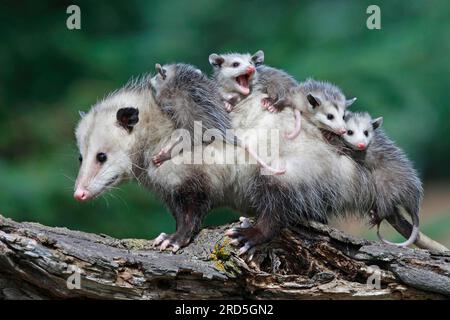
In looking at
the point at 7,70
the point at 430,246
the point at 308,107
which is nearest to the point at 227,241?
the point at 308,107

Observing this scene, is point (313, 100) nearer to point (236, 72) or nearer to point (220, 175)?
point (236, 72)

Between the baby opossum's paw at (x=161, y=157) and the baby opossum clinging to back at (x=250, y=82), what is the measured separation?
41 cm

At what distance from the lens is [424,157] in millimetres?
6672

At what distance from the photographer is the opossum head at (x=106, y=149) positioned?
3.33 meters

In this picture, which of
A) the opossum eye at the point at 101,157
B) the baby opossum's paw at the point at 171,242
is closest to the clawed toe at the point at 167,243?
the baby opossum's paw at the point at 171,242

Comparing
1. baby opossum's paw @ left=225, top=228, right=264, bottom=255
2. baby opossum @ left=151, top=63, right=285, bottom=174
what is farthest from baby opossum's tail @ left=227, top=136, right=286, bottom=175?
baby opossum's paw @ left=225, top=228, right=264, bottom=255

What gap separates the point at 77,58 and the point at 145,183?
3.30m

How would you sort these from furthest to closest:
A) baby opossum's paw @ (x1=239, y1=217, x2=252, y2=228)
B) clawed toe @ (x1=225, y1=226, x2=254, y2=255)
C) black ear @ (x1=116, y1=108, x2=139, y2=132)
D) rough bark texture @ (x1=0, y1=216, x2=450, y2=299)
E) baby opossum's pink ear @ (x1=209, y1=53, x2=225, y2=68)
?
baby opossum's pink ear @ (x1=209, y1=53, x2=225, y2=68) < black ear @ (x1=116, y1=108, x2=139, y2=132) < baby opossum's paw @ (x1=239, y1=217, x2=252, y2=228) < clawed toe @ (x1=225, y1=226, x2=254, y2=255) < rough bark texture @ (x1=0, y1=216, x2=450, y2=299)

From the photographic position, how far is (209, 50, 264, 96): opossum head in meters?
3.61

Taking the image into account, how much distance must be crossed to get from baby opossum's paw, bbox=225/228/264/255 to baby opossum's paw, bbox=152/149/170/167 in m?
0.44

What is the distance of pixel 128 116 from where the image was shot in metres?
3.40

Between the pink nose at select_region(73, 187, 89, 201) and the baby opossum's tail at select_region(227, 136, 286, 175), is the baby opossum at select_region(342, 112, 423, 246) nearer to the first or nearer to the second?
the baby opossum's tail at select_region(227, 136, 286, 175)

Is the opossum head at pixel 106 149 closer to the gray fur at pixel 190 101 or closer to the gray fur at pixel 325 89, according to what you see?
the gray fur at pixel 190 101

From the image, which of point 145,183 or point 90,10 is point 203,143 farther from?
point 90,10
